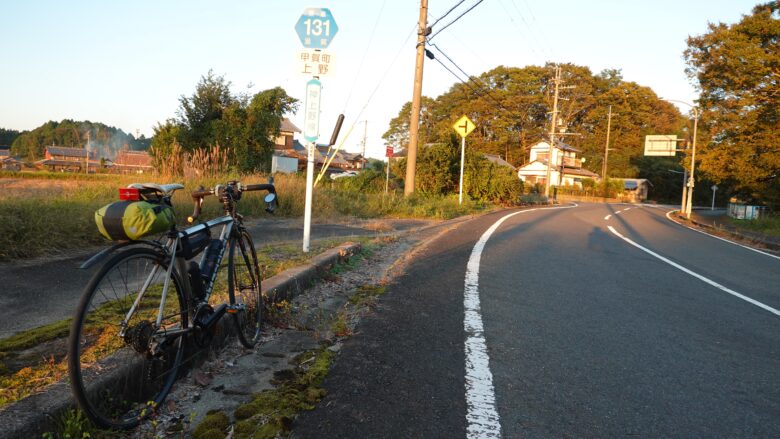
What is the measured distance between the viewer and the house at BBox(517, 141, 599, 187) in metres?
65.2

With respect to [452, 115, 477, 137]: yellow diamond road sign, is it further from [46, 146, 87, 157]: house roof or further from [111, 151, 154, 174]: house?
[46, 146, 87, 157]: house roof

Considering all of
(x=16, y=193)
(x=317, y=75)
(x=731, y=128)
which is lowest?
(x=16, y=193)

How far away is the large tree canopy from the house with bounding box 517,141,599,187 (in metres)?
43.3

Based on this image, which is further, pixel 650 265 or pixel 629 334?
pixel 650 265

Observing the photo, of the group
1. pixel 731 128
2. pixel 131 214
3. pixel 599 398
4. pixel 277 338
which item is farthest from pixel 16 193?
pixel 731 128

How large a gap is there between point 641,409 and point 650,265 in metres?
6.48

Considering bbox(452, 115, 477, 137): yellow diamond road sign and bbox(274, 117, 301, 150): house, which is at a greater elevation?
bbox(274, 117, 301, 150): house

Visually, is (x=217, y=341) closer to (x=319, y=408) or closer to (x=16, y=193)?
(x=319, y=408)

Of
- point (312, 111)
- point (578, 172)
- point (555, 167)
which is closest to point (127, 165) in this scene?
point (312, 111)

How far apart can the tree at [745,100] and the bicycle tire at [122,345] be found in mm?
29712

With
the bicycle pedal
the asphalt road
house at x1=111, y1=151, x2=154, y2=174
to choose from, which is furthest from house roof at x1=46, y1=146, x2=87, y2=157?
the bicycle pedal

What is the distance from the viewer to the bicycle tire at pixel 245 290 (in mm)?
3525

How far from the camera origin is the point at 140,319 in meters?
2.54

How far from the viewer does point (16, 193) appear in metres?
6.92
